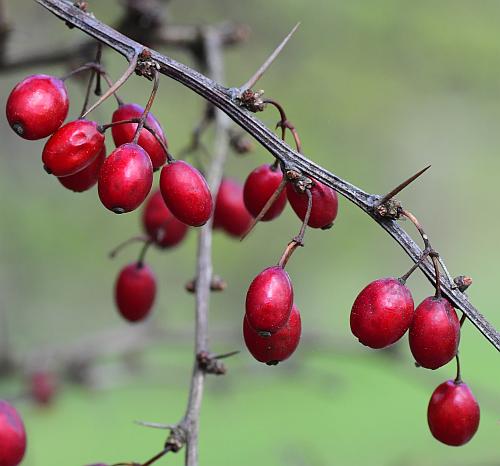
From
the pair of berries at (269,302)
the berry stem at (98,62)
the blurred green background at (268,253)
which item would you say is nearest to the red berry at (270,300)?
the pair of berries at (269,302)

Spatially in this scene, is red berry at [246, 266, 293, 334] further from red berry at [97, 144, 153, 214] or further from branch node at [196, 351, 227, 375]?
branch node at [196, 351, 227, 375]

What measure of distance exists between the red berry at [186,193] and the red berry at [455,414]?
1.73 ft

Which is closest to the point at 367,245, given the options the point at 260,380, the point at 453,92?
the point at 453,92

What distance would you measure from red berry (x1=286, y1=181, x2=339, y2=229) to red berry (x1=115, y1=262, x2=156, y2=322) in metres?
0.74

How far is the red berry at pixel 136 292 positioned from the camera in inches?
83.7

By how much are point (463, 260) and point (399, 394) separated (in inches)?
104

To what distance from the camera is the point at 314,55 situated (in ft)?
18.2

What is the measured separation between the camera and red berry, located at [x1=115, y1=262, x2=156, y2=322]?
2125 mm

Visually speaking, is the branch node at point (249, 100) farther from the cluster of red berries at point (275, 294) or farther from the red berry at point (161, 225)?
the red berry at point (161, 225)

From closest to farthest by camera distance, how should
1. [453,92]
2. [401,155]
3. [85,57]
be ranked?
1. [85,57]
2. [453,92]
3. [401,155]

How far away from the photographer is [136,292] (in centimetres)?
212

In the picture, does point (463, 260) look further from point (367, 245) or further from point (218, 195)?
point (218, 195)

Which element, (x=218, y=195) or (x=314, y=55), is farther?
(x=314, y=55)

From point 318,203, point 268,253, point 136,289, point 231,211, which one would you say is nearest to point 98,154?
point 318,203
